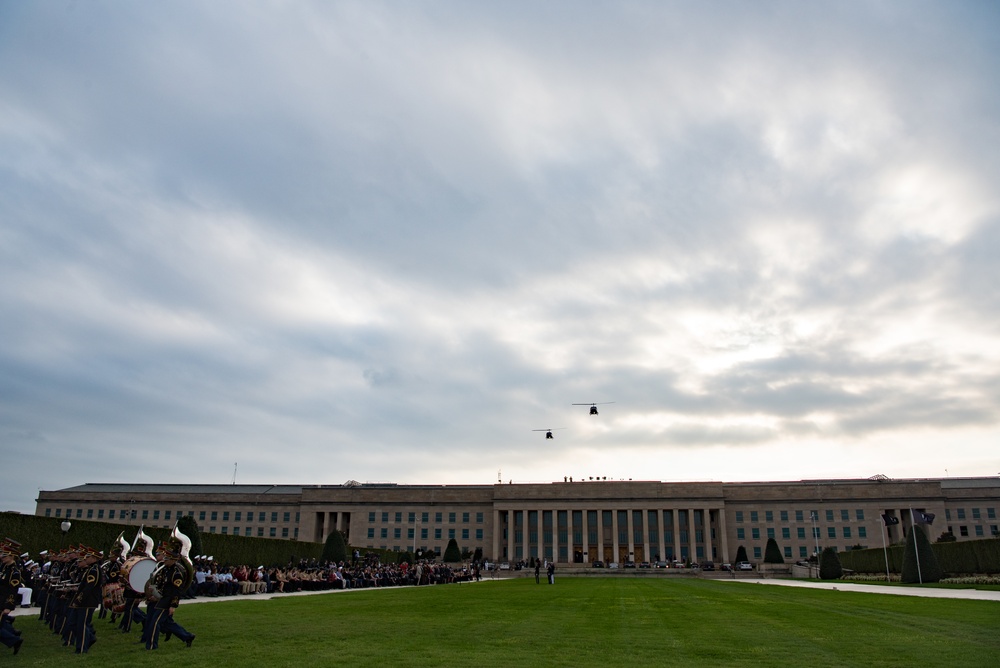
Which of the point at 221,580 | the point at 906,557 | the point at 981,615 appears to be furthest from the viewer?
the point at 906,557

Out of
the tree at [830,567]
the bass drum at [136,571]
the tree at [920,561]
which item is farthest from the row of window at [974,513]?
the bass drum at [136,571]

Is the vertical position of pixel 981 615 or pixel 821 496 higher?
pixel 821 496

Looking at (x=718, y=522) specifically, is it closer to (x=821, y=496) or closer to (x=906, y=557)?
(x=821, y=496)

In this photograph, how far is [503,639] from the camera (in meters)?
16.0

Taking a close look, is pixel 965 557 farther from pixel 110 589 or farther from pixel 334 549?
pixel 110 589

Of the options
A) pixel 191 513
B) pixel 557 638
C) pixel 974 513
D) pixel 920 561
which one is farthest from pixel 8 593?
pixel 974 513

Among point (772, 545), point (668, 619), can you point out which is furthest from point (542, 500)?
point (668, 619)

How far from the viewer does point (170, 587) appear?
14961mm

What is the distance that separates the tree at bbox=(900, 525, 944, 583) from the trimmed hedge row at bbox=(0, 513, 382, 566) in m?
48.3

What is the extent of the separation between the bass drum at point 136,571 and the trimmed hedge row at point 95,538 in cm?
1478

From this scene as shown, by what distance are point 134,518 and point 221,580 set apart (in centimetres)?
11783

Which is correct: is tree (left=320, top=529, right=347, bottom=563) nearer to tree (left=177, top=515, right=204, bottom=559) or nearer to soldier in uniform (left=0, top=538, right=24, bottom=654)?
tree (left=177, top=515, right=204, bottom=559)

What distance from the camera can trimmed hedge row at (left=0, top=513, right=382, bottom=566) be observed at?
3603 cm

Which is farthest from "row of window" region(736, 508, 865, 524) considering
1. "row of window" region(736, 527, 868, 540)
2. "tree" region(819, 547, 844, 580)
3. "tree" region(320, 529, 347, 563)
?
"tree" region(320, 529, 347, 563)
